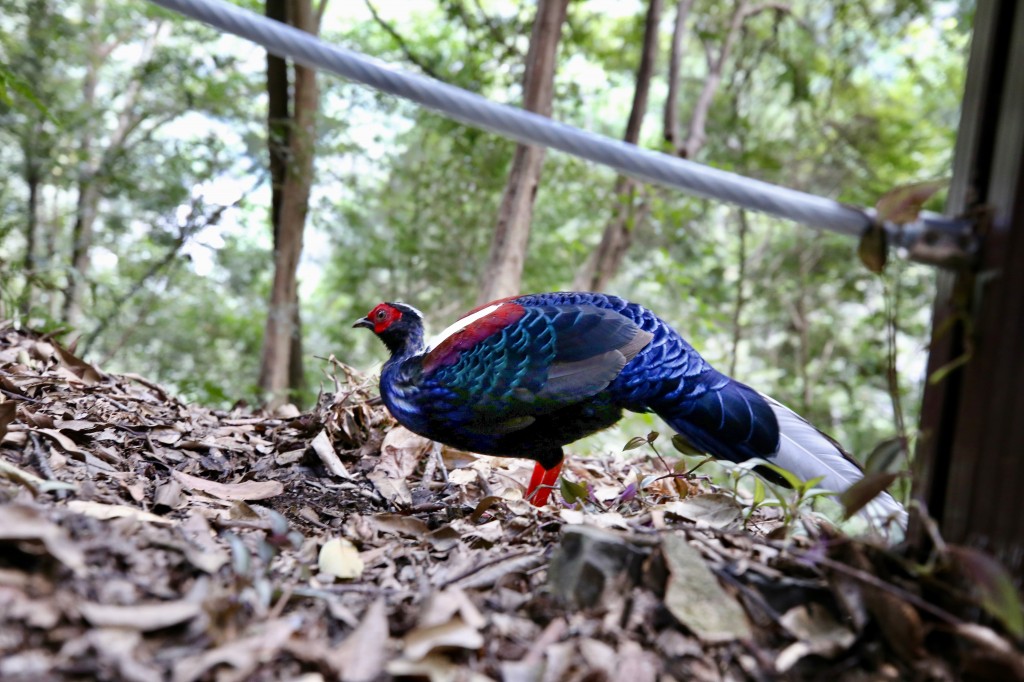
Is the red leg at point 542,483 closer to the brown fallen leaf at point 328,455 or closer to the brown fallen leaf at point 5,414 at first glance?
the brown fallen leaf at point 328,455

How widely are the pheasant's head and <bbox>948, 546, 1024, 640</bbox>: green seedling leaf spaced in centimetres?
191

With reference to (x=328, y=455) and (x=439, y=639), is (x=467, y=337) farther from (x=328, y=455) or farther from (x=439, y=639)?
(x=439, y=639)

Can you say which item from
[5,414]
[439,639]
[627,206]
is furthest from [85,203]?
[439,639]

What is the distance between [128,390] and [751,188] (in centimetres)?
270

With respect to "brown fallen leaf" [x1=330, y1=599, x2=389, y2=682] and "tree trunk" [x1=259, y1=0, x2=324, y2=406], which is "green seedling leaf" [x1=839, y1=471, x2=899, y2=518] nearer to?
"brown fallen leaf" [x1=330, y1=599, x2=389, y2=682]

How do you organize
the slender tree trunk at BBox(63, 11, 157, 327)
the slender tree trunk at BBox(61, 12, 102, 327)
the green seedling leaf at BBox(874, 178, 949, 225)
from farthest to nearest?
the slender tree trunk at BBox(61, 12, 102, 327) → the slender tree trunk at BBox(63, 11, 157, 327) → the green seedling leaf at BBox(874, 178, 949, 225)

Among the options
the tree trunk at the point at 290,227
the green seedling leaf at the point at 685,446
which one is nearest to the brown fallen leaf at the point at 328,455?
the green seedling leaf at the point at 685,446

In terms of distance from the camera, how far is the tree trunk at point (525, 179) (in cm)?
455

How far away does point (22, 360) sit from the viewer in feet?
9.23

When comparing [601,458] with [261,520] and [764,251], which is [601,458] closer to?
[261,520]

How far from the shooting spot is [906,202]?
1.39 m

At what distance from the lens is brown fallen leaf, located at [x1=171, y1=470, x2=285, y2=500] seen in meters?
2.25

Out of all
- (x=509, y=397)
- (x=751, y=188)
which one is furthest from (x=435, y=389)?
(x=751, y=188)

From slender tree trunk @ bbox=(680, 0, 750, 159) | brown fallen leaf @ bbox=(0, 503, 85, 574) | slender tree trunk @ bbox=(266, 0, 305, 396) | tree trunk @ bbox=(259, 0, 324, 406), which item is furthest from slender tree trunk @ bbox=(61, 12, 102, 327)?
brown fallen leaf @ bbox=(0, 503, 85, 574)
